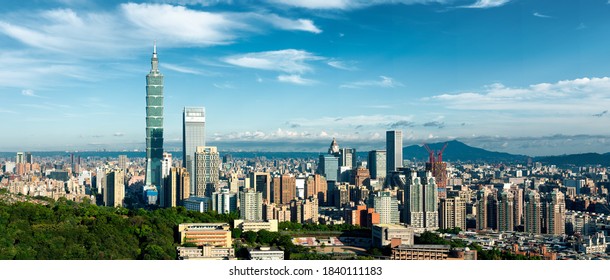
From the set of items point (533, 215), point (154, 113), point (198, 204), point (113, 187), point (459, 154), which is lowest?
Answer: point (198, 204)

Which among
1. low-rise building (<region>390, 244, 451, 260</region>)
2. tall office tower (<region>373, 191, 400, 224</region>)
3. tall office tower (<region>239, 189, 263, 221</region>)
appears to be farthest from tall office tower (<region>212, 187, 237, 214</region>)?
low-rise building (<region>390, 244, 451, 260</region>)

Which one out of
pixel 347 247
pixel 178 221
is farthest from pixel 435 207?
pixel 178 221

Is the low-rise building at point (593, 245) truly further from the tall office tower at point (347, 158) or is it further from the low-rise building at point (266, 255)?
the tall office tower at point (347, 158)

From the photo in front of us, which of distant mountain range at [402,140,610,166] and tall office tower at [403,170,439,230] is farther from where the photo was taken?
distant mountain range at [402,140,610,166]

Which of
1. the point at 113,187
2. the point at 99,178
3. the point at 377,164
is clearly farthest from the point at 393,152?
the point at 99,178

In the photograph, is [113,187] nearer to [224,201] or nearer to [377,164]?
[224,201]
